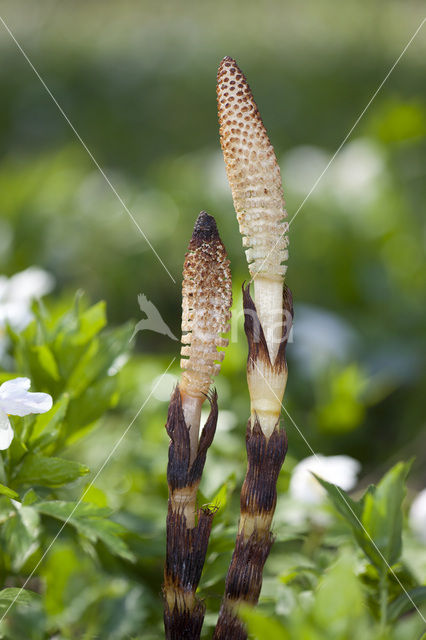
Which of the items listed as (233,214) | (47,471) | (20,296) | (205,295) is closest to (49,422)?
(47,471)

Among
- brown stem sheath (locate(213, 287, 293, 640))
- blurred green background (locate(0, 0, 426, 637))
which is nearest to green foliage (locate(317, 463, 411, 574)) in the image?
brown stem sheath (locate(213, 287, 293, 640))

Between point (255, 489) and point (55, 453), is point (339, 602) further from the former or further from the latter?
point (55, 453)

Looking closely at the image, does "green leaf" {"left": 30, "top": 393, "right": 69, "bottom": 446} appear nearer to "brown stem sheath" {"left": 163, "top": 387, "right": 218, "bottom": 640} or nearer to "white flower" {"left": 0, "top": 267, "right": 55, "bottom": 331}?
"brown stem sheath" {"left": 163, "top": 387, "right": 218, "bottom": 640}

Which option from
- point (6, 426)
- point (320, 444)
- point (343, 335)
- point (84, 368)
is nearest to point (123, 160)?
point (343, 335)

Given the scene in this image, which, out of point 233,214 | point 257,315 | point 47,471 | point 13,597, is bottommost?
point 13,597

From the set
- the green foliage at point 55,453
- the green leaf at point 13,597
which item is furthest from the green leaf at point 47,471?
the green leaf at point 13,597

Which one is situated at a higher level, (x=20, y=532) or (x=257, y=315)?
(x=257, y=315)
